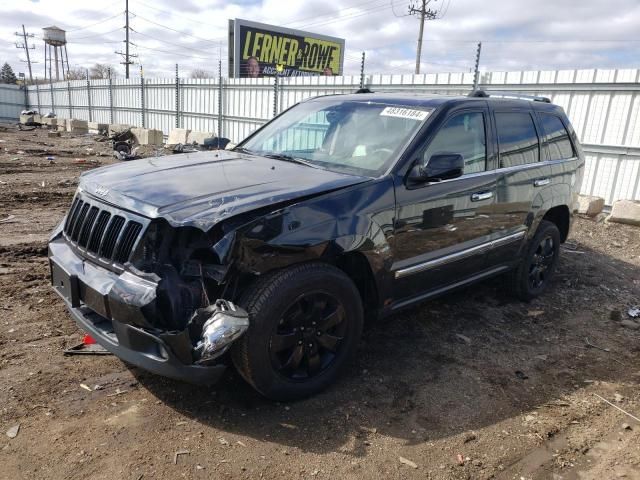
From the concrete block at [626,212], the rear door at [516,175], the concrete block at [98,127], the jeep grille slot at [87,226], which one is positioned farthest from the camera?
the concrete block at [98,127]

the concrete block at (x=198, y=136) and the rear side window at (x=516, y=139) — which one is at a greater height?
A: the rear side window at (x=516, y=139)

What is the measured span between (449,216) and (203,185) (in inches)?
71.7

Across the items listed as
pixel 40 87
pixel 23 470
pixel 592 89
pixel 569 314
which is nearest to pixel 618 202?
pixel 592 89

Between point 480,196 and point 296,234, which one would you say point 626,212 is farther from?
point 296,234

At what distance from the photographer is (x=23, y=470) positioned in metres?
2.48

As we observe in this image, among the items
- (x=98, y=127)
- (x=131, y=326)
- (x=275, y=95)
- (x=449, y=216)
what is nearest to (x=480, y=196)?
(x=449, y=216)

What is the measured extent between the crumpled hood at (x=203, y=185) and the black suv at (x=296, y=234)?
0.04 feet

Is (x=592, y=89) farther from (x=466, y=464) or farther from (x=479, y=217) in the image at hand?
(x=466, y=464)

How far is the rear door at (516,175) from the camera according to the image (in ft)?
14.2

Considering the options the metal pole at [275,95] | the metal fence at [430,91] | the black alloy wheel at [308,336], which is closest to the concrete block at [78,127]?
the metal fence at [430,91]

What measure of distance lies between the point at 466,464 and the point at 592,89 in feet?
26.9

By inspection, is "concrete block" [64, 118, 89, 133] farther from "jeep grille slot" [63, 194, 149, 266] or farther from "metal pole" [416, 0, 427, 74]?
"jeep grille slot" [63, 194, 149, 266]

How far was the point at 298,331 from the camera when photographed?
118 inches

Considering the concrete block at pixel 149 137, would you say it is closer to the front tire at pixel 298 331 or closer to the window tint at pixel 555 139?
the window tint at pixel 555 139
